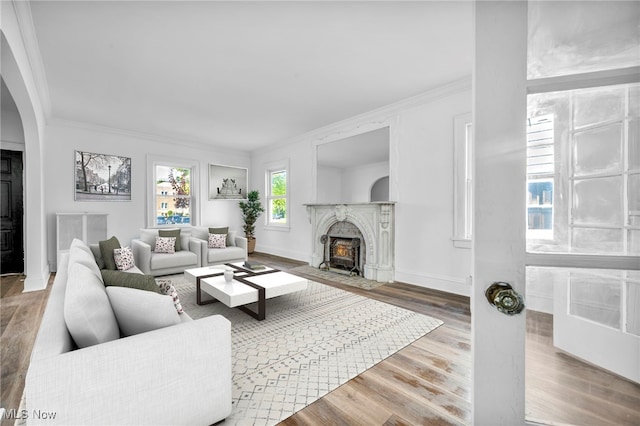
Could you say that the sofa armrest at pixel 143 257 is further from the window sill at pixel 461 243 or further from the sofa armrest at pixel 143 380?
the window sill at pixel 461 243

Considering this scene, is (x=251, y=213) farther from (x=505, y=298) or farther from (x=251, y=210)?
(x=505, y=298)

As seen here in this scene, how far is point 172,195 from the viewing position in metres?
6.14

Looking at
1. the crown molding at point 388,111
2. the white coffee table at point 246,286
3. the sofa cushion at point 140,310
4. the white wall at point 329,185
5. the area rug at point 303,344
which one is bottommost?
the area rug at point 303,344

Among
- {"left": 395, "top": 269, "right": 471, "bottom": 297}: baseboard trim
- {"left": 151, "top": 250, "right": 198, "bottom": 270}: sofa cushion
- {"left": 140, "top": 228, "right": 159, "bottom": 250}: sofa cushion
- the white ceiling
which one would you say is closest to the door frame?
the white ceiling

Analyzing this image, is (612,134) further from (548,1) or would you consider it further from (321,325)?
(321,325)

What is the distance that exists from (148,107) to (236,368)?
417 centimetres

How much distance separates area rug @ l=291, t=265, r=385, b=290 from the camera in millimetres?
3938

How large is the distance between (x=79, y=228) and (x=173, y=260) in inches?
75.8

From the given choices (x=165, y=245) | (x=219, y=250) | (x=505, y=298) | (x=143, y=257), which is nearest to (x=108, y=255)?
(x=143, y=257)

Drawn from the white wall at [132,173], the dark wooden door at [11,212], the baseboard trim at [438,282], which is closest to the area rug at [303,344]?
the baseboard trim at [438,282]

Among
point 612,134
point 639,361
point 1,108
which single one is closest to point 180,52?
point 612,134

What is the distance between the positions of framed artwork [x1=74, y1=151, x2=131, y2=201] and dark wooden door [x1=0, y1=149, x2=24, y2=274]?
756 millimetres

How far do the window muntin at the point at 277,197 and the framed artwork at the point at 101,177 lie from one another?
9.55ft

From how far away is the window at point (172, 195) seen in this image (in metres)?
5.93
